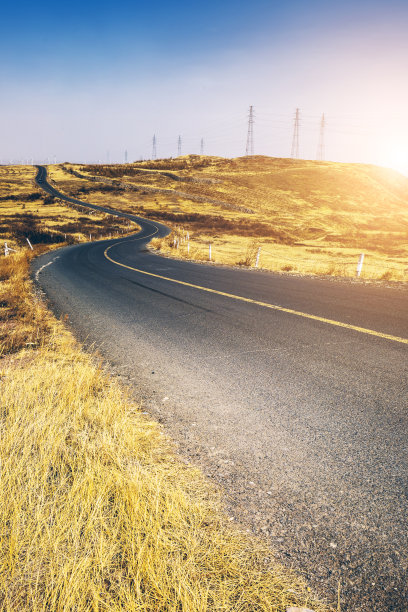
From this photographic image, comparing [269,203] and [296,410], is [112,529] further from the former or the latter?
[269,203]

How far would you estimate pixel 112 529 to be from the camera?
1773 millimetres

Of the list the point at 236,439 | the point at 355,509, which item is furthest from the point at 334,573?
the point at 236,439

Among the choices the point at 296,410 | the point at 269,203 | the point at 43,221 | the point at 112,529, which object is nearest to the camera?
the point at 112,529

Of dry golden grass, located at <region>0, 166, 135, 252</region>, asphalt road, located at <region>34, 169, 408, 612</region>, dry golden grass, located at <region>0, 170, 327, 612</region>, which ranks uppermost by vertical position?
dry golden grass, located at <region>0, 166, 135, 252</region>

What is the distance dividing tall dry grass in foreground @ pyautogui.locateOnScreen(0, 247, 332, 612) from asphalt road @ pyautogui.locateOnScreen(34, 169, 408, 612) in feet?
0.75

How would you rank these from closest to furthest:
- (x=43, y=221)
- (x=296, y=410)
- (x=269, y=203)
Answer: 1. (x=296, y=410)
2. (x=43, y=221)
3. (x=269, y=203)

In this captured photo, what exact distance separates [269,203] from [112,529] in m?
71.7

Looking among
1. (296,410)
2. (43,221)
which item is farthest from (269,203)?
(296,410)

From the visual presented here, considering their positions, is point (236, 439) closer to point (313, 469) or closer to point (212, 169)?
point (313, 469)

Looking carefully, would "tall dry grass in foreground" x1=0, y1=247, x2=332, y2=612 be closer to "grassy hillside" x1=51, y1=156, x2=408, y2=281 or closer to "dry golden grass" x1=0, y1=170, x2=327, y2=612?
"dry golden grass" x1=0, y1=170, x2=327, y2=612

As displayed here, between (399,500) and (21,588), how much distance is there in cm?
214

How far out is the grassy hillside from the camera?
1399 inches

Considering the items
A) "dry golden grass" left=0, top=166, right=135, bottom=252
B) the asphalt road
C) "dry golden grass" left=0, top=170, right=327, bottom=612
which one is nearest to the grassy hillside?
"dry golden grass" left=0, top=166, right=135, bottom=252

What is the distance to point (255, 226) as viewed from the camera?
49.0m
